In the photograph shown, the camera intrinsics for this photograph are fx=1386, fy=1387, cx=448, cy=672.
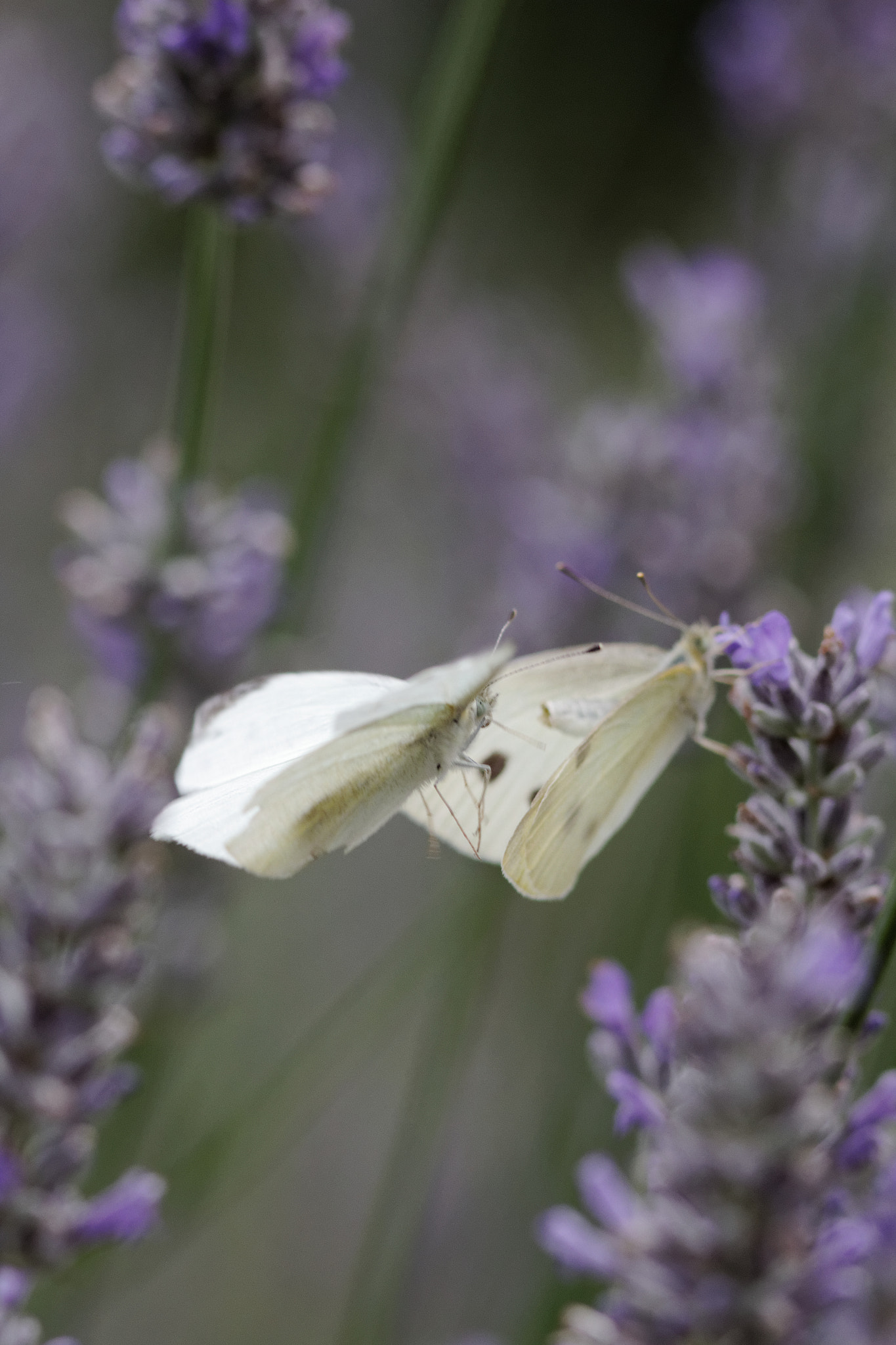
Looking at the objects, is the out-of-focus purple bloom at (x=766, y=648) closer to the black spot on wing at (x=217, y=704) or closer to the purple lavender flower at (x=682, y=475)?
the black spot on wing at (x=217, y=704)

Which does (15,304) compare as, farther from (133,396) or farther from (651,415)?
(651,415)

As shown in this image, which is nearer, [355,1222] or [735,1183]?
[735,1183]

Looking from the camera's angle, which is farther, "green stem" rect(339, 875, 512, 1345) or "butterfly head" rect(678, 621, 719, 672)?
"green stem" rect(339, 875, 512, 1345)

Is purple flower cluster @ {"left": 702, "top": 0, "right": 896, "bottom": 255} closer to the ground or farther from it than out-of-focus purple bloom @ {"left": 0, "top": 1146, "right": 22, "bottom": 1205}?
farther from it

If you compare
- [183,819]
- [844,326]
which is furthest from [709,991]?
[844,326]

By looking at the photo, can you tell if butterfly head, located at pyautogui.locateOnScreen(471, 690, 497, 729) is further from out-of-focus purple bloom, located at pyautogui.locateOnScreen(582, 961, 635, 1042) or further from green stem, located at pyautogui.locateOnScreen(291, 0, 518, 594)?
green stem, located at pyautogui.locateOnScreen(291, 0, 518, 594)

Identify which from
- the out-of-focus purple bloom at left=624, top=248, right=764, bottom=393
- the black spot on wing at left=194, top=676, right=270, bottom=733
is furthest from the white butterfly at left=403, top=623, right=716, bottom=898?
the out-of-focus purple bloom at left=624, top=248, right=764, bottom=393

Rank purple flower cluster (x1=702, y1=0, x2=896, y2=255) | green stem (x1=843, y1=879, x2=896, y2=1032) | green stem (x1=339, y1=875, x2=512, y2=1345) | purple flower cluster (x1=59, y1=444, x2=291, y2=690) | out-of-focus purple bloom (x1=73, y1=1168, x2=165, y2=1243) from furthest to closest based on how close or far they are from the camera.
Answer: purple flower cluster (x1=702, y1=0, x2=896, y2=255), green stem (x1=339, y1=875, x2=512, y2=1345), purple flower cluster (x1=59, y1=444, x2=291, y2=690), out-of-focus purple bloom (x1=73, y1=1168, x2=165, y2=1243), green stem (x1=843, y1=879, x2=896, y2=1032)
